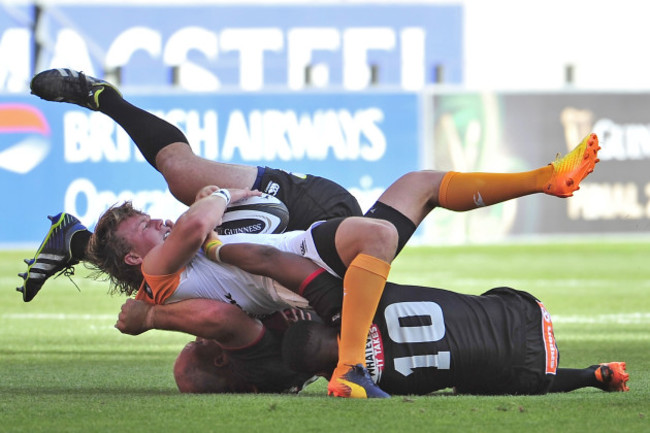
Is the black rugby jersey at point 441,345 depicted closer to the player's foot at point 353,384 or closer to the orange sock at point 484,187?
the player's foot at point 353,384

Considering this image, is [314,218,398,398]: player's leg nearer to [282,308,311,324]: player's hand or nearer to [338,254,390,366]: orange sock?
[338,254,390,366]: orange sock

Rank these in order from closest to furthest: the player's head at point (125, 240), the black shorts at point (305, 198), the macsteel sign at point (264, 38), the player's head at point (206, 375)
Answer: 1. the player's head at point (206, 375)
2. the player's head at point (125, 240)
3. the black shorts at point (305, 198)
4. the macsteel sign at point (264, 38)

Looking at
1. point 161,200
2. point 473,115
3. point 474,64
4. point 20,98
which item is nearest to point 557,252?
point 473,115

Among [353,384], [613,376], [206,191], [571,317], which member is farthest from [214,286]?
[571,317]

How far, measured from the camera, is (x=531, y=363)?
434 cm

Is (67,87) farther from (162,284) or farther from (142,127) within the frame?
(162,284)

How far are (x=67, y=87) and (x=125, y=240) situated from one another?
1.14 m

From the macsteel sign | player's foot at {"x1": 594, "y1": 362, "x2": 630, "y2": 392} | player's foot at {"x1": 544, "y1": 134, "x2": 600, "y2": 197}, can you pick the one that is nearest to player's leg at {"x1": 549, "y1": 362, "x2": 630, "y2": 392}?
player's foot at {"x1": 594, "y1": 362, "x2": 630, "y2": 392}

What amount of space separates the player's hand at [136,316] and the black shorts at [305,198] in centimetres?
87

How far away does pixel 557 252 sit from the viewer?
50.0ft

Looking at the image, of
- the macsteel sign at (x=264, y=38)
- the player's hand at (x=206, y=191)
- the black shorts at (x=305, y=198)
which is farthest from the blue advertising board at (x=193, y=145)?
the macsteel sign at (x=264, y=38)

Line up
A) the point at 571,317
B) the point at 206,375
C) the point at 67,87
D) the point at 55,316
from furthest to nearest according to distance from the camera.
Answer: the point at 55,316 → the point at 571,317 → the point at 67,87 → the point at 206,375

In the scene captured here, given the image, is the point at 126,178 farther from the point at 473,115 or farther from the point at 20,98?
the point at 473,115

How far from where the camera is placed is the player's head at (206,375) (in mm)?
4527
